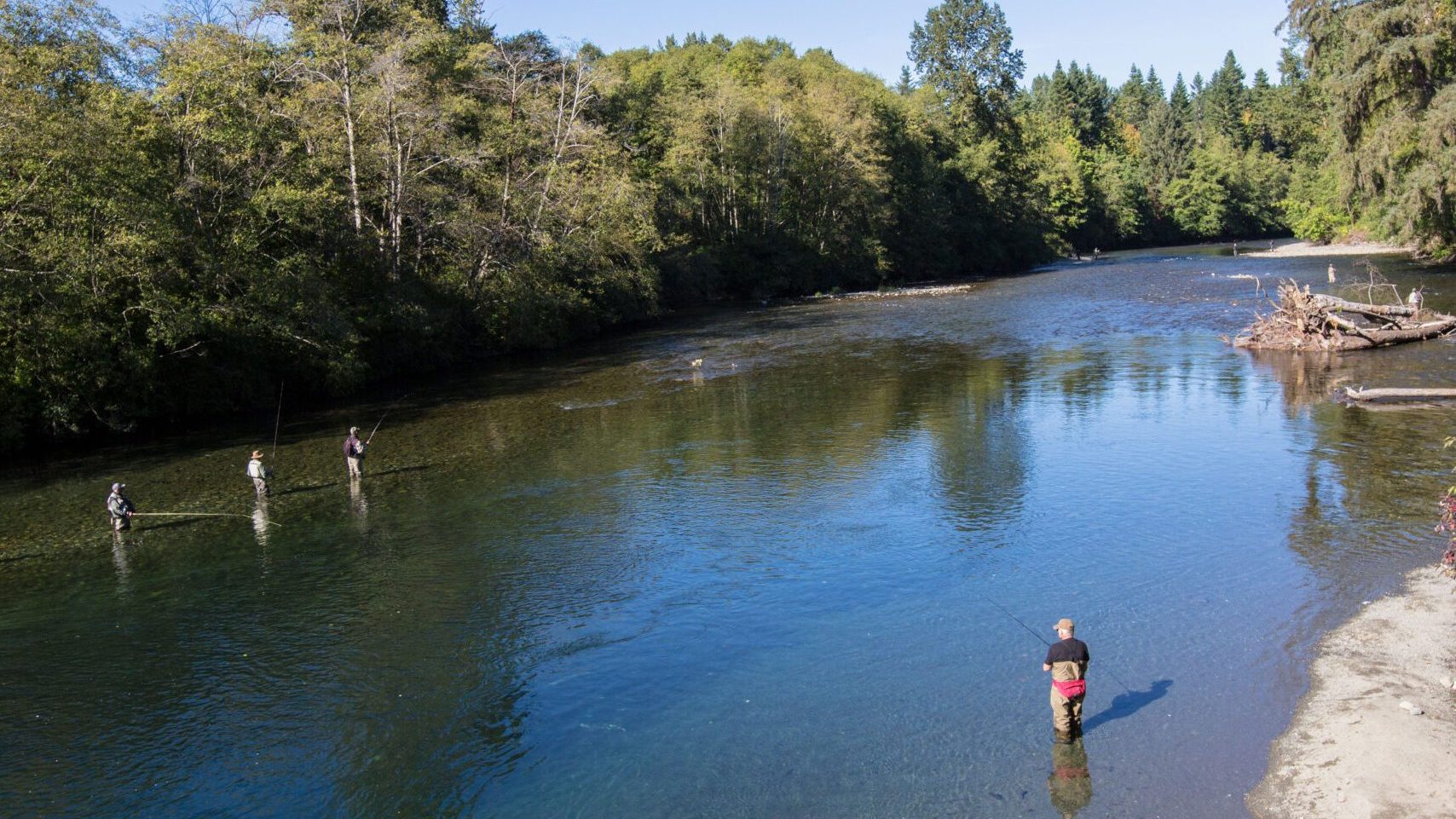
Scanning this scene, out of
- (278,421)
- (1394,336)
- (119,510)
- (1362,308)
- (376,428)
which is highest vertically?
(278,421)

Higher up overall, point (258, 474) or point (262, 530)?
point (258, 474)

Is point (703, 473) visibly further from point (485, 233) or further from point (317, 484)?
point (485, 233)

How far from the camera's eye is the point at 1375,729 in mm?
10914

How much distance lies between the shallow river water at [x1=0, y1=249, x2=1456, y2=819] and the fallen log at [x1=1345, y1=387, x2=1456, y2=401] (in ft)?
3.84

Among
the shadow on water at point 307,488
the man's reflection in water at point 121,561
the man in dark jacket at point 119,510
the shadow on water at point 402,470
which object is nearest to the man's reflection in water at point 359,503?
the shadow on water at point 307,488

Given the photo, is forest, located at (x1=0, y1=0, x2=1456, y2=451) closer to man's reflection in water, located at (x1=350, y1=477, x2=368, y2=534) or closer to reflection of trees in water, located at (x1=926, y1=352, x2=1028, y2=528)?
man's reflection in water, located at (x1=350, y1=477, x2=368, y2=534)

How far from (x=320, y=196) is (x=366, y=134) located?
7914 millimetres

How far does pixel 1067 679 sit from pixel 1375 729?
346cm

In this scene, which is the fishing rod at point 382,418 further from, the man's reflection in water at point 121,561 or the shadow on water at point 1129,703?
the shadow on water at point 1129,703

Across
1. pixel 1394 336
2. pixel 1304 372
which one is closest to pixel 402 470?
pixel 1304 372

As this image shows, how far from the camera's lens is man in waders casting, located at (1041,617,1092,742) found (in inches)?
437

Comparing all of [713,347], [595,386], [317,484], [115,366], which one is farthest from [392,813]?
[713,347]

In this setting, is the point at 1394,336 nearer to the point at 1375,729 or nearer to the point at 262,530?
the point at 1375,729

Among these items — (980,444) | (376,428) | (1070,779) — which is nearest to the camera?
(1070,779)
